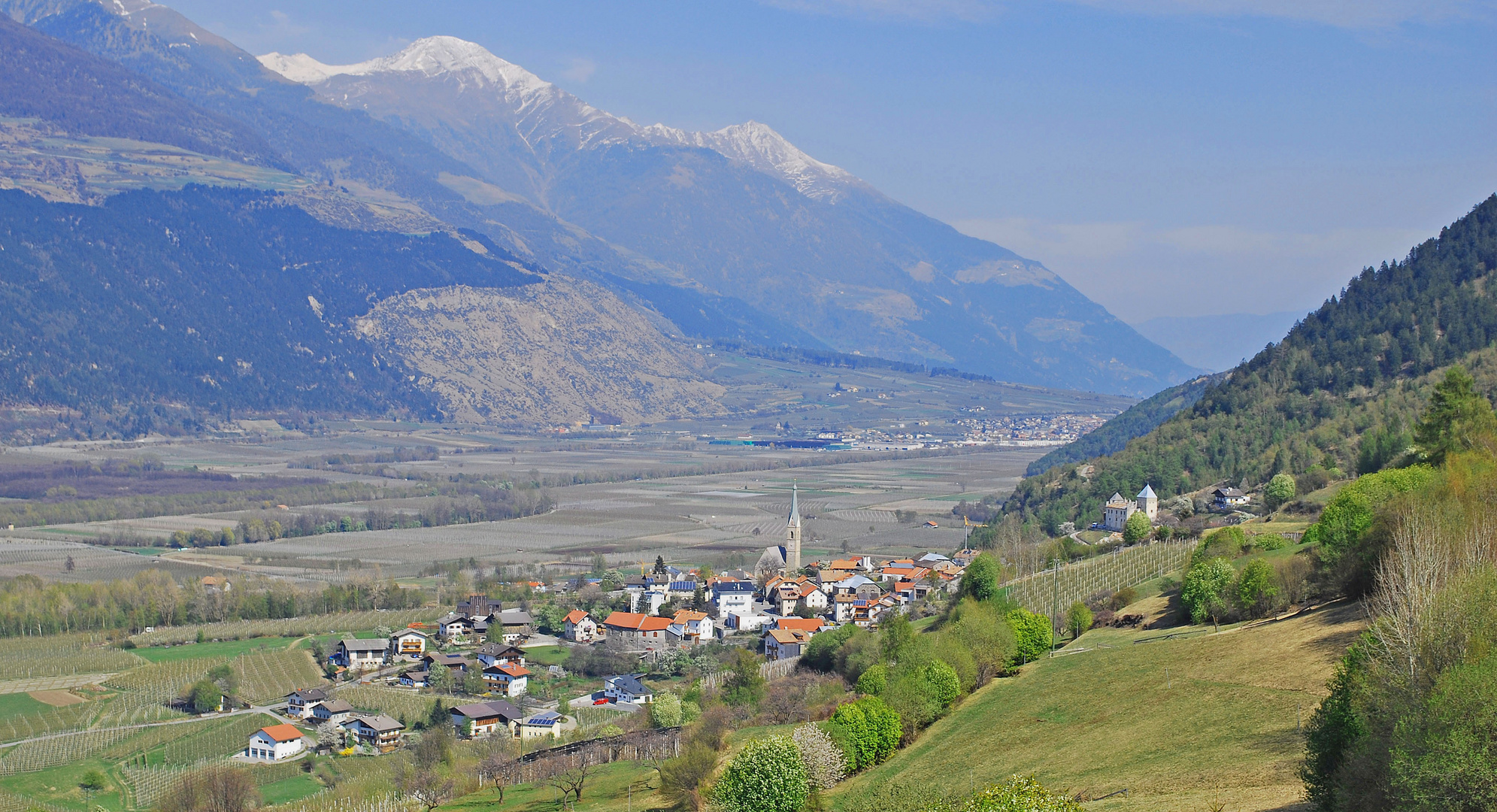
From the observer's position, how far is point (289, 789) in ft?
158

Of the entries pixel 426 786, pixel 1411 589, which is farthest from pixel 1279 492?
pixel 1411 589

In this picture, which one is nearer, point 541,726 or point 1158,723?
point 1158,723

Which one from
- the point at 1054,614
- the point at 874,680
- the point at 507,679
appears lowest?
the point at 507,679

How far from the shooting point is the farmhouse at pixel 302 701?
2275 inches

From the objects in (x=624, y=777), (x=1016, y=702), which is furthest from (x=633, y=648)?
(x=1016, y=702)

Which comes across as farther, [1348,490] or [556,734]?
[556,734]

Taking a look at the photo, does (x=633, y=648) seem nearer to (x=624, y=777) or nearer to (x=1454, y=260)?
(x=624, y=777)

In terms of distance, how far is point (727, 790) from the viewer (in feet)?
111

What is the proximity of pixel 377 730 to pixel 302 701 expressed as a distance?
637 centimetres

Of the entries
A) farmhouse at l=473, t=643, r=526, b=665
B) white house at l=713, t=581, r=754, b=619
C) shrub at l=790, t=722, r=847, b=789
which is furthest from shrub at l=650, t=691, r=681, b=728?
white house at l=713, t=581, r=754, b=619

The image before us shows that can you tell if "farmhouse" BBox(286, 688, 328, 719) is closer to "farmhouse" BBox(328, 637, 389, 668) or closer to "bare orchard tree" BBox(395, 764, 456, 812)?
"farmhouse" BBox(328, 637, 389, 668)

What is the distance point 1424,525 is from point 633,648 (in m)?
45.6

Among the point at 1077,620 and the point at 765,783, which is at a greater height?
the point at 1077,620

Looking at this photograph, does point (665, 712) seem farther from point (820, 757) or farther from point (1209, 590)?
point (1209, 590)
